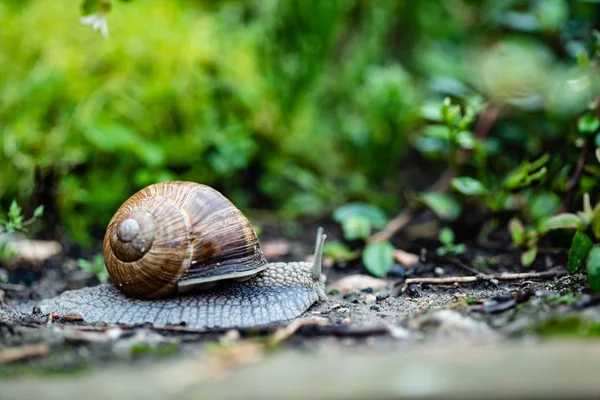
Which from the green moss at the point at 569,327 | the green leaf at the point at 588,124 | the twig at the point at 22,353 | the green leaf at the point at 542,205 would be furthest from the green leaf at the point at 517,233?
the twig at the point at 22,353

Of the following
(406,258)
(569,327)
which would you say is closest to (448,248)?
(406,258)

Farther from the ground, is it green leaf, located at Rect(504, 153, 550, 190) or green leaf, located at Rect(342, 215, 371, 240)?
green leaf, located at Rect(504, 153, 550, 190)

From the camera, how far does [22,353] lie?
6.08ft

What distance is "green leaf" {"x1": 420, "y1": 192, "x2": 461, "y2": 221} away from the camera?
3619mm

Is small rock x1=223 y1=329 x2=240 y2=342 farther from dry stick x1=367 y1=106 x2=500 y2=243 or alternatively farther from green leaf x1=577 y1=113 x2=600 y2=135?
green leaf x1=577 y1=113 x2=600 y2=135

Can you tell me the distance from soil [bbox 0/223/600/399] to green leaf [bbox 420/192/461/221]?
3.03 ft

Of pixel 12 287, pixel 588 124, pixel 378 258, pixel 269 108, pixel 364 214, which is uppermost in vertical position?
pixel 269 108

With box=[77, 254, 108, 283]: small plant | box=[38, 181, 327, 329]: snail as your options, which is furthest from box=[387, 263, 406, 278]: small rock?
box=[77, 254, 108, 283]: small plant

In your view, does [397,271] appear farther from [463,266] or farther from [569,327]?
[569,327]

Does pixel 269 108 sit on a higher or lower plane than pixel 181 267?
higher

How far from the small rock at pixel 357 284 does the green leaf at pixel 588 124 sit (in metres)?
1.25

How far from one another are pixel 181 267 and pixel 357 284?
99cm

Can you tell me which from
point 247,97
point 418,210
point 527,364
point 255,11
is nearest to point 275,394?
point 527,364

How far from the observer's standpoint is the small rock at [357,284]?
3.08m
